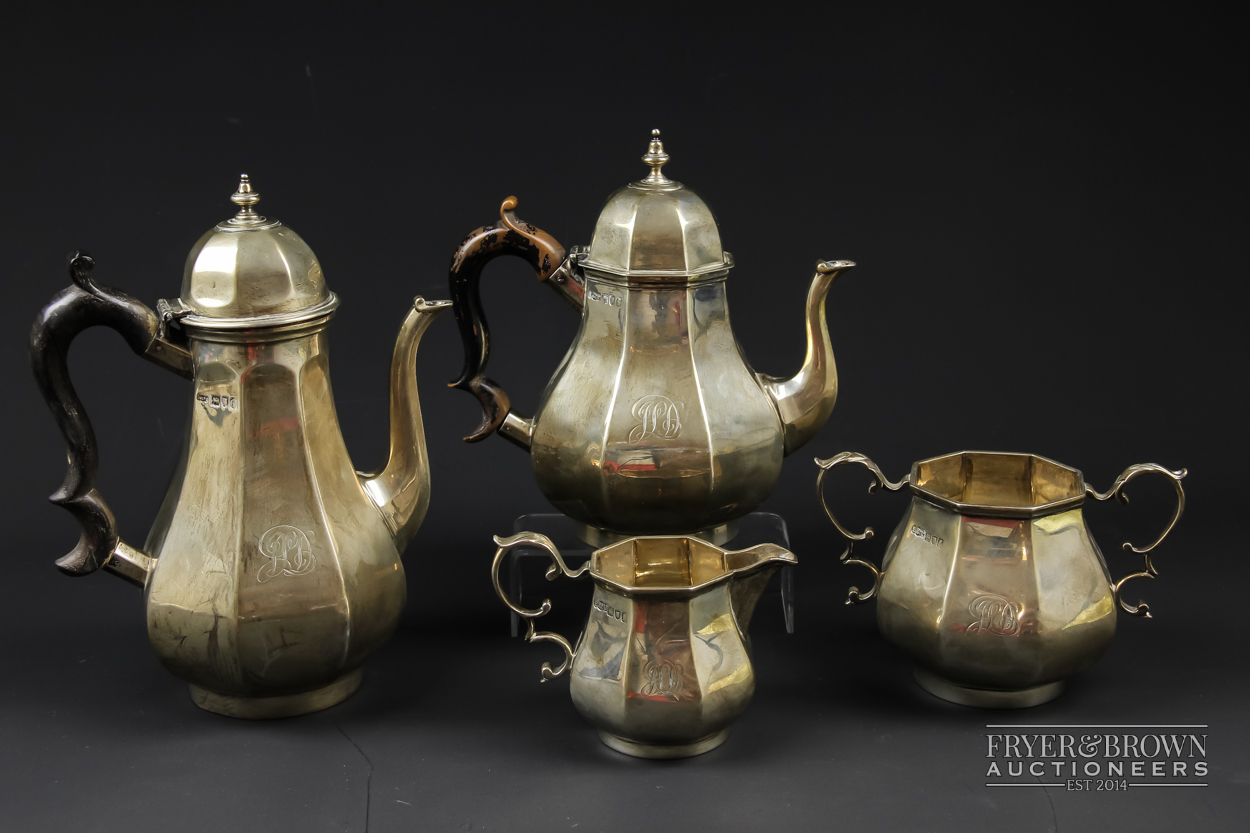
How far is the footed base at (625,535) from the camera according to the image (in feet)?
8.28

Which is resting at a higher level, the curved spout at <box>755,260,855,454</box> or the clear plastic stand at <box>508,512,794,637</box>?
the curved spout at <box>755,260,855,454</box>

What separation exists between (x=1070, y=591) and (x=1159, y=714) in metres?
0.25

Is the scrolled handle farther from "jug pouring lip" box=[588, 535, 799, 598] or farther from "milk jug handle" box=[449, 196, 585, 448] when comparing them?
"milk jug handle" box=[449, 196, 585, 448]

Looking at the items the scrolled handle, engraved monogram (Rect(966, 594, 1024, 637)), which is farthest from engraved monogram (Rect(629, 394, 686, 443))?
the scrolled handle

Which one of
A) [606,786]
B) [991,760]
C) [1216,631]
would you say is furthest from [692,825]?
[1216,631]

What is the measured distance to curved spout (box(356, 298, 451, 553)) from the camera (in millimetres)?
2352

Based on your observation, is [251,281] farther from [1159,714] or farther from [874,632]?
[1159,714]

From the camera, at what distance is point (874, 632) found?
2592 mm

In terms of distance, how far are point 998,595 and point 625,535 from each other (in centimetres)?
64

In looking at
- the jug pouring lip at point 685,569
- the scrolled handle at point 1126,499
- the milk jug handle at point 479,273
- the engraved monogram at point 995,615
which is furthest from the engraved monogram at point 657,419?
the scrolled handle at point 1126,499

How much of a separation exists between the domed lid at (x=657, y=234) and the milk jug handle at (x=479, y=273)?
124 millimetres

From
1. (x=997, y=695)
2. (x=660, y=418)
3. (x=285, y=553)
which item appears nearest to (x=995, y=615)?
(x=997, y=695)

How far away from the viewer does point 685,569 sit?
2.31 metres

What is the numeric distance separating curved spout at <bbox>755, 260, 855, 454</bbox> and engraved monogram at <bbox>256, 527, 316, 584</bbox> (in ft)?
2.72
